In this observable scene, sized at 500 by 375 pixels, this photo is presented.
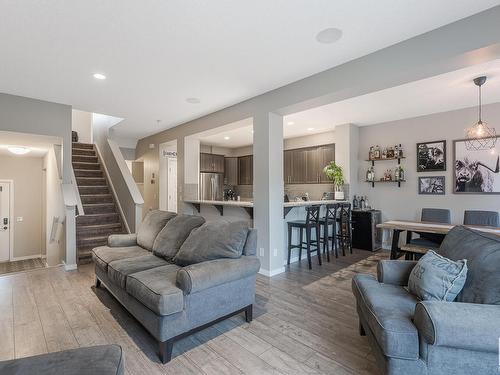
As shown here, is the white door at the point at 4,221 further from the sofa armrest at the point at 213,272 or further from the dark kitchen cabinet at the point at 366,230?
the dark kitchen cabinet at the point at 366,230

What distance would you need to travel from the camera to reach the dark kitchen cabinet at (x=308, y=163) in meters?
6.41

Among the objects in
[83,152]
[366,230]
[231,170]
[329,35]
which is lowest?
[366,230]

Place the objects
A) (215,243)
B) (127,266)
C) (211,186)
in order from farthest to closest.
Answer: (211,186)
(127,266)
(215,243)

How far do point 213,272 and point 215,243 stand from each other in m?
0.36

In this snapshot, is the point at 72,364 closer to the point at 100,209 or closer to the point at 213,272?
the point at 213,272

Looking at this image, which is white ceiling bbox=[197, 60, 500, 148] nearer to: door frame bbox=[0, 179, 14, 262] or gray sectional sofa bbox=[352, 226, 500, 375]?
gray sectional sofa bbox=[352, 226, 500, 375]

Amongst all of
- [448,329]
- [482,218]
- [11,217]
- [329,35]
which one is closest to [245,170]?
[482,218]

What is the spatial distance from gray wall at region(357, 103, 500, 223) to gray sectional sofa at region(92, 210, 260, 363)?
13.1 feet

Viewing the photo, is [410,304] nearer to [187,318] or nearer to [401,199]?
[187,318]

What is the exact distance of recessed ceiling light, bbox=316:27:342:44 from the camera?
237 centimetres

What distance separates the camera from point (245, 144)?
324 inches

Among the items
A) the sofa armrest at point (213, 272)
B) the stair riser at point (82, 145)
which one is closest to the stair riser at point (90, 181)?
the stair riser at point (82, 145)

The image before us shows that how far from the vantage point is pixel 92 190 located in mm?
6004

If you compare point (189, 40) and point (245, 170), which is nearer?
point (189, 40)
